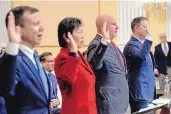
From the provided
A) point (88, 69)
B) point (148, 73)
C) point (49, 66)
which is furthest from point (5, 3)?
point (88, 69)

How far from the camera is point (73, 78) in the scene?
256 cm

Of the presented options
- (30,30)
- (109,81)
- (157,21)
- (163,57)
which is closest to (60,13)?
(157,21)

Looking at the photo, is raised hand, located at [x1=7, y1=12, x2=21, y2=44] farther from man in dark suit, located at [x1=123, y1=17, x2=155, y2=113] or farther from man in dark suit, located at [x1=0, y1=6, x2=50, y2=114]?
man in dark suit, located at [x1=123, y1=17, x2=155, y2=113]

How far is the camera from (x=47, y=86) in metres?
2.12

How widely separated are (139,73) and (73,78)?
3.78 ft

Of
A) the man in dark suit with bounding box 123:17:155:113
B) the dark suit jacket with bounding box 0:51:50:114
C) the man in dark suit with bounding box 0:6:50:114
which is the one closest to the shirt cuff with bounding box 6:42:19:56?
the man in dark suit with bounding box 0:6:50:114

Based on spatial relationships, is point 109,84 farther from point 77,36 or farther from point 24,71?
point 24,71

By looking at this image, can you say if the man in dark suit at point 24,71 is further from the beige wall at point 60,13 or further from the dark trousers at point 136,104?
the beige wall at point 60,13

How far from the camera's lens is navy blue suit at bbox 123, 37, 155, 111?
3.58 m

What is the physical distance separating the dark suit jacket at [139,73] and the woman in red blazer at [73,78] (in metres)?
0.92

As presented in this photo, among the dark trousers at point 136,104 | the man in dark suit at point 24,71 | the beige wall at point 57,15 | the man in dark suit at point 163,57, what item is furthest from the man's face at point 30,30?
the beige wall at point 57,15

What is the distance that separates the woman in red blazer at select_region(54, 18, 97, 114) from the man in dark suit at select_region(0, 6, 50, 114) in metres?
0.42

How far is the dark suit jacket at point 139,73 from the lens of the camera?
11.8 feet

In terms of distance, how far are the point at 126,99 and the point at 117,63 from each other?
0.86ft
